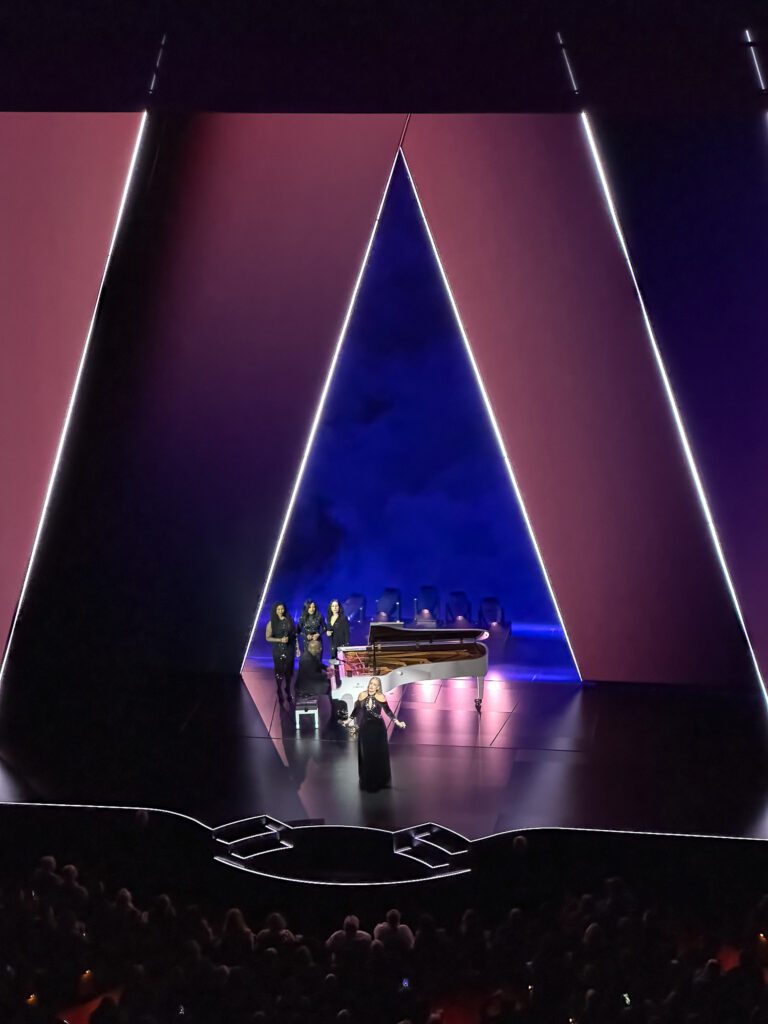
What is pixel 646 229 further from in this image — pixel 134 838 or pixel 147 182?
pixel 134 838

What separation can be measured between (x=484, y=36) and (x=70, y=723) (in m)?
7.54

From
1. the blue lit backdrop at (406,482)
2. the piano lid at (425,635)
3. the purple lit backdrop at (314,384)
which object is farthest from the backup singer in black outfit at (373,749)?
the blue lit backdrop at (406,482)

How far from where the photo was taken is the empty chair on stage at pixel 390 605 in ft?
41.1

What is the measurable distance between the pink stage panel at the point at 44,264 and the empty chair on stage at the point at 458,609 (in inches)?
212

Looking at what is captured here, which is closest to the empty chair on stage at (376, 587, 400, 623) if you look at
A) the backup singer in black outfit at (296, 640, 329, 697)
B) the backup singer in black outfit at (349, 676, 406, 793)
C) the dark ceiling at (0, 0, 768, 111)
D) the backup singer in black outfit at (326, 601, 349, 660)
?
the backup singer in black outfit at (326, 601, 349, 660)

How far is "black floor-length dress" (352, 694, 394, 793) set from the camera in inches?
310

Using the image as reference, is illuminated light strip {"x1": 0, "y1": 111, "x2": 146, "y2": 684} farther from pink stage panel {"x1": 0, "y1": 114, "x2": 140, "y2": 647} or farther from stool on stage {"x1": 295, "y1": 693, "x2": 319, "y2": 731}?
stool on stage {"x1": 295, "y1": 693, "x2": 319, "y2": 731}

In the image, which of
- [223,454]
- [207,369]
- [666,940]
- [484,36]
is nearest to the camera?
[484,36]

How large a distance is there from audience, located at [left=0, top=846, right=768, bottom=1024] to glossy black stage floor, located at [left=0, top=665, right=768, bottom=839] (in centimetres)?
190

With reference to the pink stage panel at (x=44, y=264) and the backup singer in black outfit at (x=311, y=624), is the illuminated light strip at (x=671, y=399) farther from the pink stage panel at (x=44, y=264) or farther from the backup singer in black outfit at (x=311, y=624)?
the backup singer in black outfit at (x=311, y=624)

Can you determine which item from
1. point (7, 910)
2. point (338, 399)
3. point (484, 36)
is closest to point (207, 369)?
point (338, 399)

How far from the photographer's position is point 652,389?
875 centimetres

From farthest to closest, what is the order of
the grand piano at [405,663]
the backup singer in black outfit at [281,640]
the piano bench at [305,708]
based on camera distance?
the backup singer in black outfit at [281,640], the piano bench at [305,708], the grand piano at [405,663]

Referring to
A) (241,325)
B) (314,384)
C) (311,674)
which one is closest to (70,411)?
(241,325)
